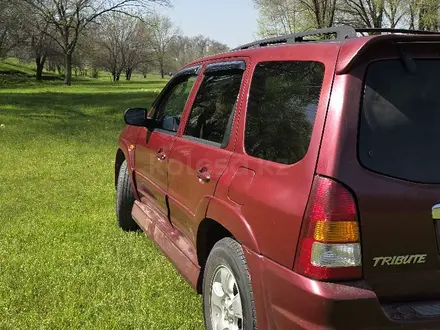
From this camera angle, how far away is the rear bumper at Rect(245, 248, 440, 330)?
194 centimetres

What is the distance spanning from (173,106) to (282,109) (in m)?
1.85

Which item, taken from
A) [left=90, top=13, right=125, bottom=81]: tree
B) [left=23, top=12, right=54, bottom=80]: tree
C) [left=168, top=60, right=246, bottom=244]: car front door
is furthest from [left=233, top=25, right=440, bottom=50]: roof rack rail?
[left=90, top=13, right=125, bottom=81]: tree

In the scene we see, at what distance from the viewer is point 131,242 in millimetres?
4848

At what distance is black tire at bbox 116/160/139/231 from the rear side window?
260 cm

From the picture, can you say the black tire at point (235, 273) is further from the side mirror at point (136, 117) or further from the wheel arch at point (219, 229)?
the side mirror at point (136, 117)

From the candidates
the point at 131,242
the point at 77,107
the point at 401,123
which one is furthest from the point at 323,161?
the point at 77,107

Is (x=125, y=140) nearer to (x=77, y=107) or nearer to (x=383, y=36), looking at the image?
(x=383, y=36)

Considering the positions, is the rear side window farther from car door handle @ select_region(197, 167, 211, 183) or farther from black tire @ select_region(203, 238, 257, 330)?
black tire @ select_region(203, 238, 257, 330)

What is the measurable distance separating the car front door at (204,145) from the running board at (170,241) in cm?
10

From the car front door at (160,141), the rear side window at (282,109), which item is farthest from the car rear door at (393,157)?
the car front door at (160,141)

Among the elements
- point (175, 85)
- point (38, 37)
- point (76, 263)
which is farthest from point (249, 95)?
point (38, 37)

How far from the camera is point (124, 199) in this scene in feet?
16.4

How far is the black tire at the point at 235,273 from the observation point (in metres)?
2.35

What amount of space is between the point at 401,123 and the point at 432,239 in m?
0.52
